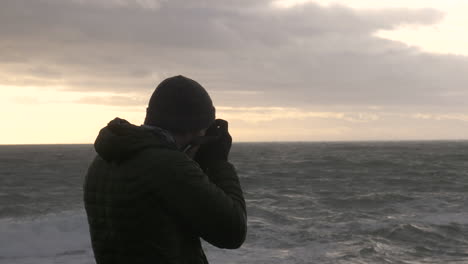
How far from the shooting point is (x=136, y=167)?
64.9 inches

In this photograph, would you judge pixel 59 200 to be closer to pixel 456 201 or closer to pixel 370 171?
pixel 456 201

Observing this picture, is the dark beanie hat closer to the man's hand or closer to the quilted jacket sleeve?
the man's hand

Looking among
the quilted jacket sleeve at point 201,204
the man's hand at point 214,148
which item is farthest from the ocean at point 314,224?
the quilted jacket sleeve at point 201,204

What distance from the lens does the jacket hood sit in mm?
1662

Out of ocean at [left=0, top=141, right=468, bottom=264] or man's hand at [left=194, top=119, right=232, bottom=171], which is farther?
ocean at [left=0, top=141, right=468, bottom=264]

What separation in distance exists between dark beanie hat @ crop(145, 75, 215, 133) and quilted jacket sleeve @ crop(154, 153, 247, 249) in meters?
0.19

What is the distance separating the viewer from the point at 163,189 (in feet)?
5.32

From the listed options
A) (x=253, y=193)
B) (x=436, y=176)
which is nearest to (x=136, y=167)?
(x=253, y=193)

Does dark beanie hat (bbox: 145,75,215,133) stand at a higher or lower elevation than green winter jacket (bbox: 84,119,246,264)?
higher

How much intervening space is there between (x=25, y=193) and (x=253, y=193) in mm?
9523

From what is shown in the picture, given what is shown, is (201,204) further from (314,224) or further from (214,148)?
(314,224)

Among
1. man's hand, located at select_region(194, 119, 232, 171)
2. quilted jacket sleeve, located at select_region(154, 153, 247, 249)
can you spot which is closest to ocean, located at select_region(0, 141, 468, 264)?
man's hand, located at select_region(194, 119, 232, 171)

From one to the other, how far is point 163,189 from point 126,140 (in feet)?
0.63

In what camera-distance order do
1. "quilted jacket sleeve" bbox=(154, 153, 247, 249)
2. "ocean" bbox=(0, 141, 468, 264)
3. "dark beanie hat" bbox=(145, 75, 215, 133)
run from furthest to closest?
"ocean" bbox=(0, 141, 468, 264)
"dark beanie hat" bbox=(145, 75, 215, 133)
"quilted jacket sleeve" bbox=(154, 153, 247, 249)
